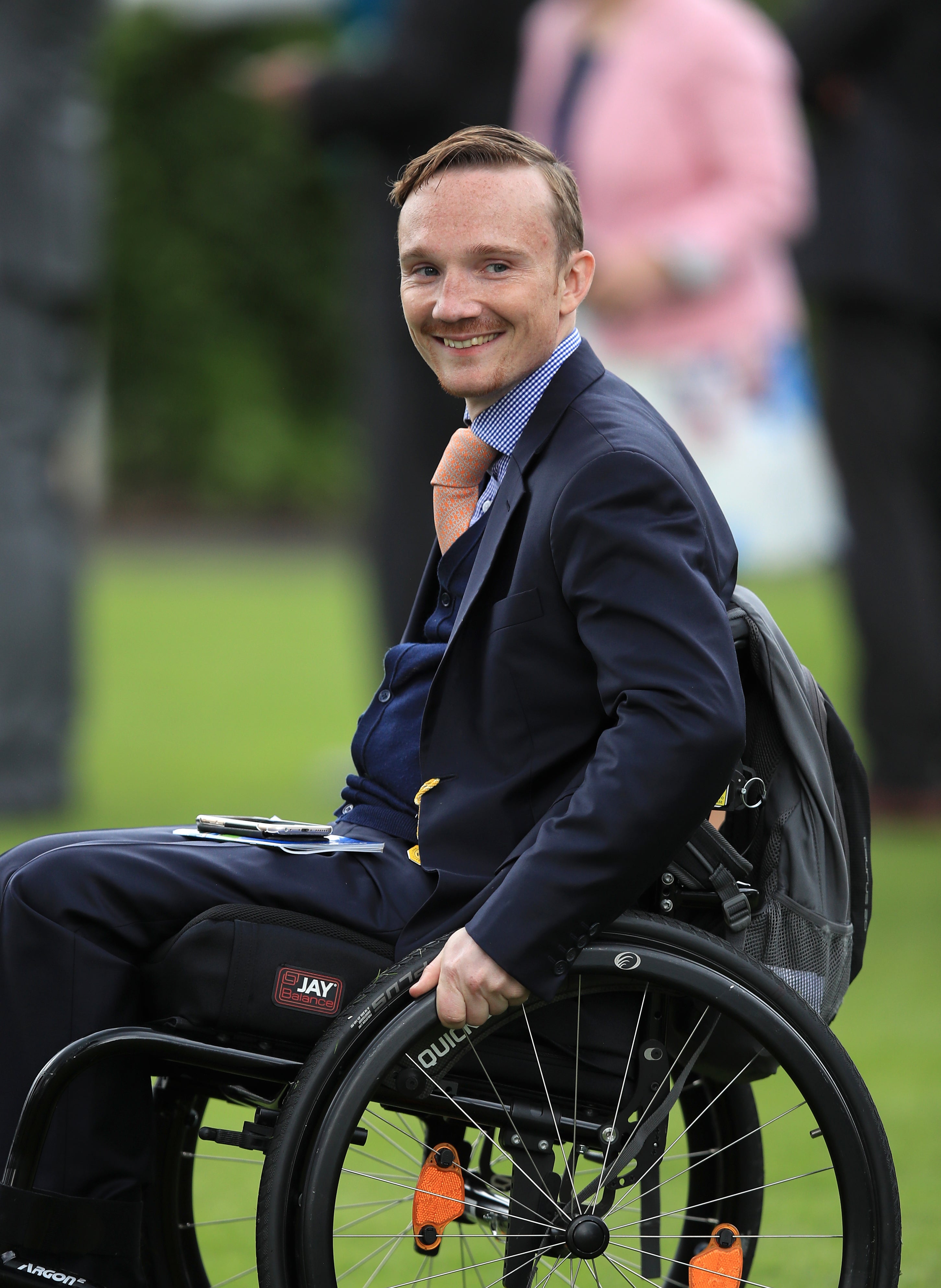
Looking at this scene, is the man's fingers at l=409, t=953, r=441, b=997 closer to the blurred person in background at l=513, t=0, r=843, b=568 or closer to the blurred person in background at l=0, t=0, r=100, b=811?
the blurred person in background at l=513, t=0, r=843, b=568

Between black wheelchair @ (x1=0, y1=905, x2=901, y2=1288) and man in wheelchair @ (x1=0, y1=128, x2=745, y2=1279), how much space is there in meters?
0.05

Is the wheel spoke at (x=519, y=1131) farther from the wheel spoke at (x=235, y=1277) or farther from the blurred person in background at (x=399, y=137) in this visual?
the blurred person in background at (x=399, y=137)

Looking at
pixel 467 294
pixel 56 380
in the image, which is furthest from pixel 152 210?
pixel 467 294

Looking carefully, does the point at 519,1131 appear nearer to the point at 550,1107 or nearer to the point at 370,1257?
the point at 550,1107

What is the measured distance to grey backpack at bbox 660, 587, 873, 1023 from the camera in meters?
2.13

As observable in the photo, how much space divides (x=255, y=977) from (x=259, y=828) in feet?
0.68

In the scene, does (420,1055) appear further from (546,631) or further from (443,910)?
(546,631)

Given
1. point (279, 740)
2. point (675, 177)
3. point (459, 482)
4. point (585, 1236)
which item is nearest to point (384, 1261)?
point (585, 1236)

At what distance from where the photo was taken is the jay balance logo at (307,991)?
6.86 feet

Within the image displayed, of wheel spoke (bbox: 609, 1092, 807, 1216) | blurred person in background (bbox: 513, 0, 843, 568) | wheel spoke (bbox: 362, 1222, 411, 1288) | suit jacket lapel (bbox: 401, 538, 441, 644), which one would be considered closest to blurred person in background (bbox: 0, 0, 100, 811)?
blurred person in background (bbox: 513, 0, 843, 568)

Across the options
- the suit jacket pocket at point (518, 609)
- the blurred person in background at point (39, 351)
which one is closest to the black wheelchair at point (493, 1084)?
the suit jacket pocket at point (518, 609)

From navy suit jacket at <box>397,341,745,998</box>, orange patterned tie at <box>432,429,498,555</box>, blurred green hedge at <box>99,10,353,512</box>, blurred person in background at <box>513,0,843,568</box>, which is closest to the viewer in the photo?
navy suit jacket at <box>397,341,745,998</box>

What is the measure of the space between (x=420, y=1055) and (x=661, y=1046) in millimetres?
277

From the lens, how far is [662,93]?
556cm
